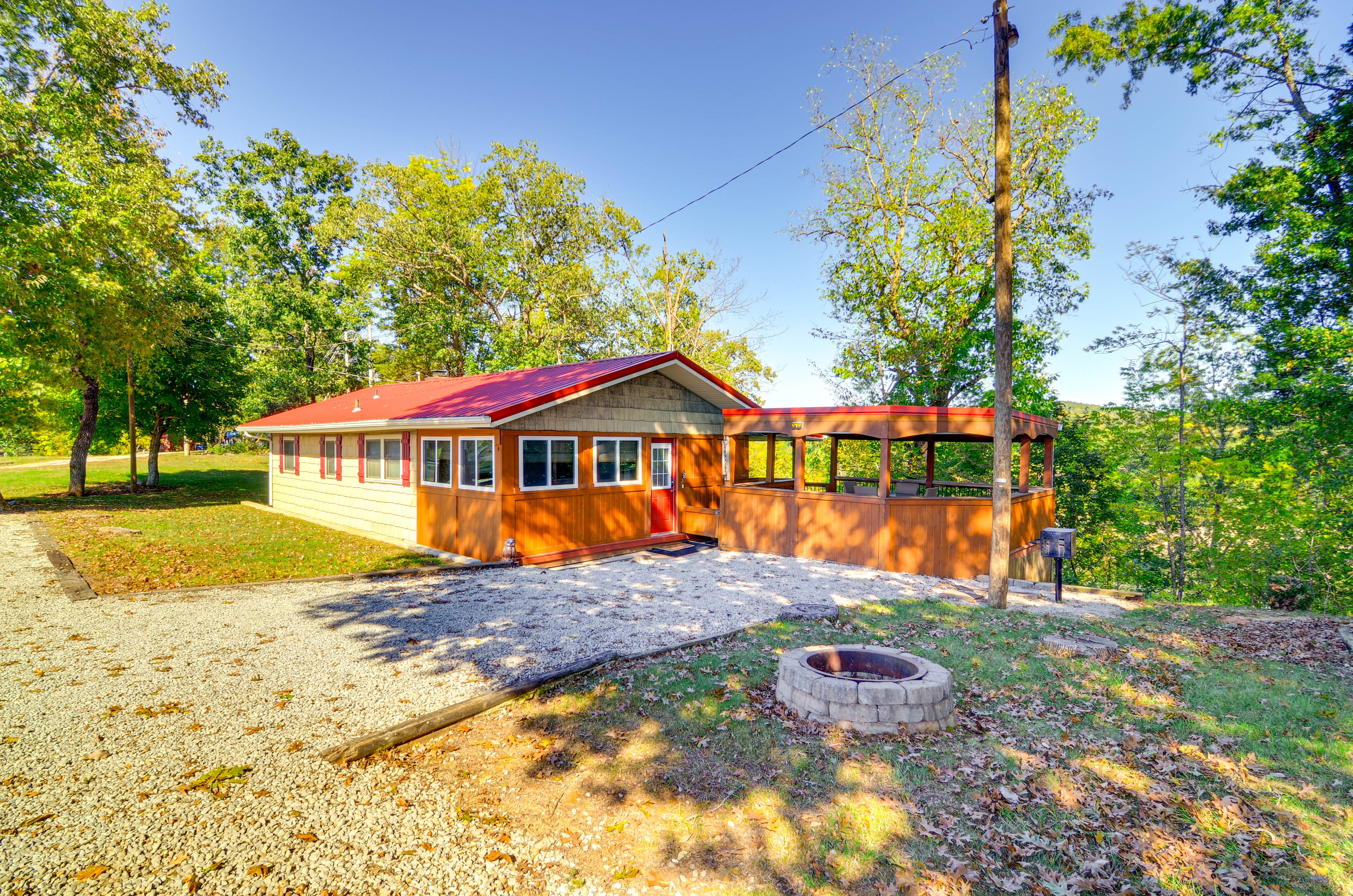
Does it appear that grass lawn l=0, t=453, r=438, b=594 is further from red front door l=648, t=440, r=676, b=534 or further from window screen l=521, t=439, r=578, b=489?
red front door l=648, t=440, r=676, b=534

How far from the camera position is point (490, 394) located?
473 inches

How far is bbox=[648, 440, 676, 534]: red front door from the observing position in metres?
13.0

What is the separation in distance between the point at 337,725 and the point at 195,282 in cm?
2207

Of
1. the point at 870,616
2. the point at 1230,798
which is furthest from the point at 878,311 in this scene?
the point at 1230,798

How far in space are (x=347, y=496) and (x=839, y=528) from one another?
475 inches

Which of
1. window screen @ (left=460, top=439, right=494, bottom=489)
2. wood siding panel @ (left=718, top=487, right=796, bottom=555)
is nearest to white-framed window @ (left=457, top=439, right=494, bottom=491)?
window screen @ (left=460, top=439, right=494, bottom=489)

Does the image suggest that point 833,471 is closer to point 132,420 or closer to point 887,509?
point 887,509

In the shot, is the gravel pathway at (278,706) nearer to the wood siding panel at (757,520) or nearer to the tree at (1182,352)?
the wood siding panel at (757,520)

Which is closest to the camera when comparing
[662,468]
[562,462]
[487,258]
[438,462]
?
[562,462]

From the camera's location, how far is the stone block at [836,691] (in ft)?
14.1

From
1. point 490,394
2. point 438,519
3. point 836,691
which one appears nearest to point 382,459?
point 438,519

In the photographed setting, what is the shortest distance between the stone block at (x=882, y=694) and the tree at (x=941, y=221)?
60.7 ft

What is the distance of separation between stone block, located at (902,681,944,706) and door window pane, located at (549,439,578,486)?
7.88 metres

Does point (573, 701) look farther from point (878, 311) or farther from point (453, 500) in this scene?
point (878, 311)
